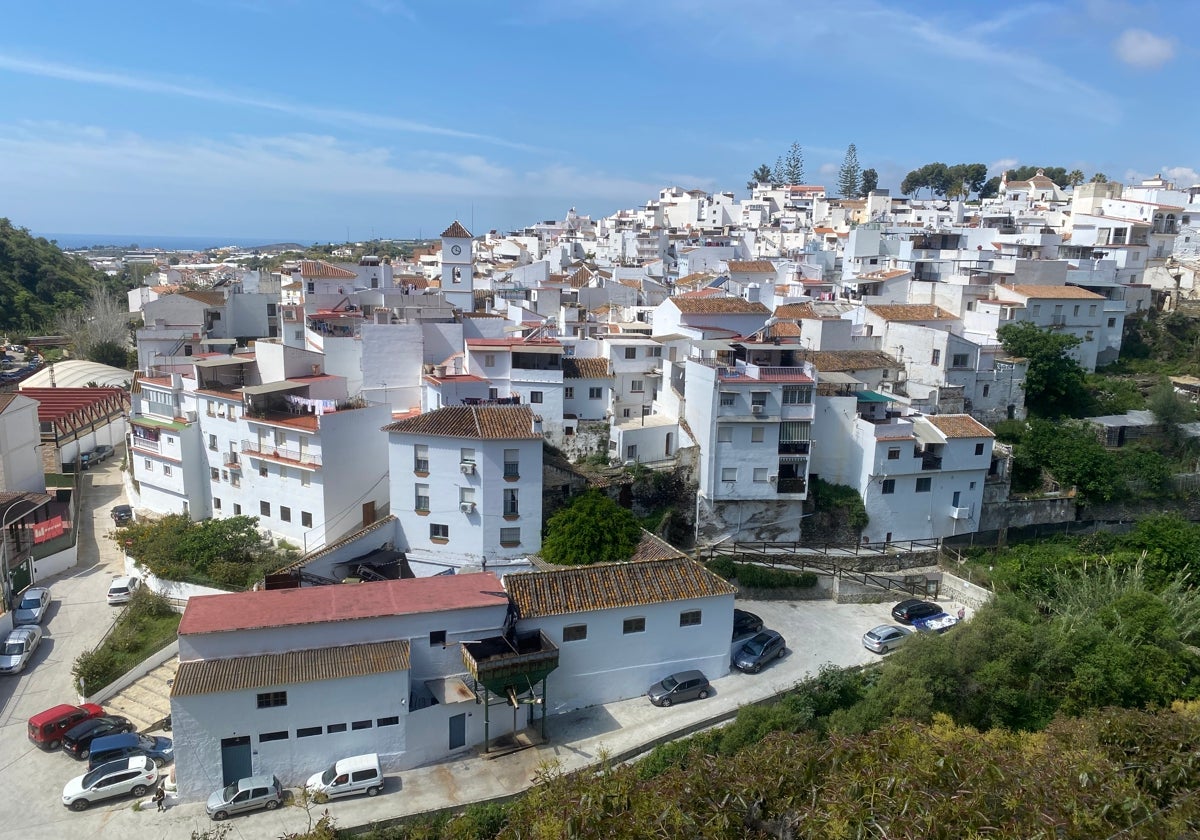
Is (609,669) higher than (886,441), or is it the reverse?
(886,441)

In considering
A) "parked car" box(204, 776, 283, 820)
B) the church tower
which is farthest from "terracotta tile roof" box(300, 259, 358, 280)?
"parked car" box(204, 776, 283, 820)

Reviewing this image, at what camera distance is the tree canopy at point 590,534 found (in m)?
25.3

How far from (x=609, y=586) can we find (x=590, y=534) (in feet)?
12.7

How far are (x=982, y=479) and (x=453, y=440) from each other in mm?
19472

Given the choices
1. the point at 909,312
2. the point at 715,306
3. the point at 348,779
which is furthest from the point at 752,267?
the point at 348,779

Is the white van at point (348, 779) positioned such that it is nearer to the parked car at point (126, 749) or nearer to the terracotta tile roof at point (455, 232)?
the parked car at point (126, 749)

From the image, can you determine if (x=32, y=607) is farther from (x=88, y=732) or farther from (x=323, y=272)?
(x=323, y=272)

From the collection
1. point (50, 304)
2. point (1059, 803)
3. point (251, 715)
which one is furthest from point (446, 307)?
point (50, 304)

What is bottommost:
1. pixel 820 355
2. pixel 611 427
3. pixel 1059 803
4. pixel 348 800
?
pixel 348 800

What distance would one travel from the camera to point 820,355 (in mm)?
34125

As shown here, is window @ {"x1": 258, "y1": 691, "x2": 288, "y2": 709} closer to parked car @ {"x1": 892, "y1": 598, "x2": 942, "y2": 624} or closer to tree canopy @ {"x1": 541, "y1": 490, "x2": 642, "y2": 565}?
tree canopy @ {"x1": 541, "y1": 490, "x2": 642, "y2": 565}

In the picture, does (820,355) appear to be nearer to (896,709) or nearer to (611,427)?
(611,427)

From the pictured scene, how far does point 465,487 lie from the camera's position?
25.9 m

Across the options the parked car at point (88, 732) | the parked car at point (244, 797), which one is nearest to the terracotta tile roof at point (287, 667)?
the parked car at point (244, 797)
